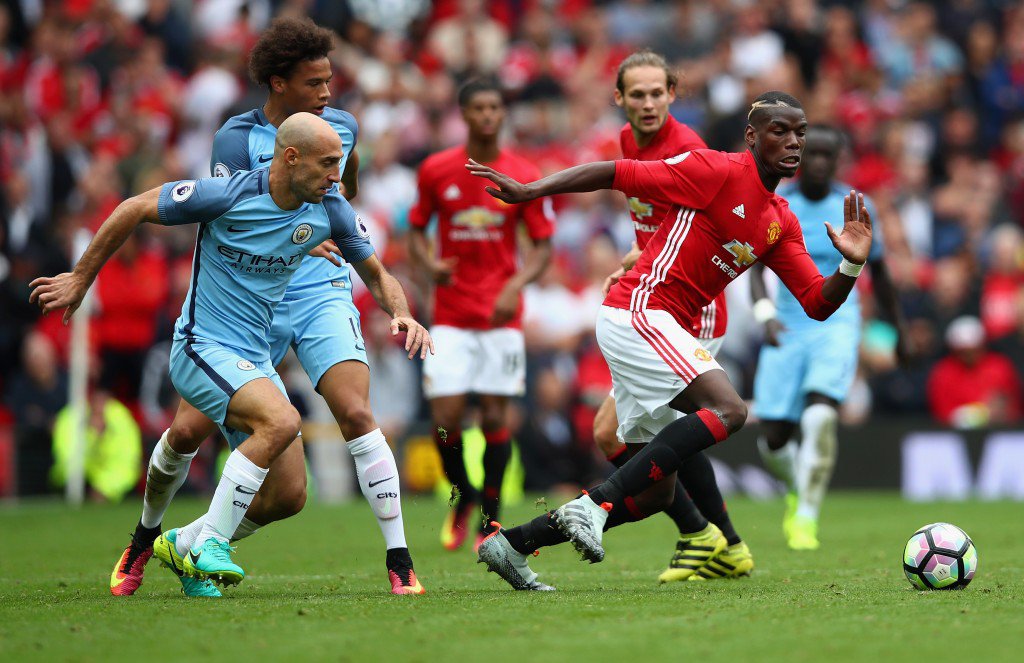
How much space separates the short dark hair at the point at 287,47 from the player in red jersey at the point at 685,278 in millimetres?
1539

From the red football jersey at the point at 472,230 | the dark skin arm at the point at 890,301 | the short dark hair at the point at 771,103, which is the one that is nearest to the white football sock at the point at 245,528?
the short dark hair at the point at 771,103

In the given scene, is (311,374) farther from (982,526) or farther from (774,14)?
(774,14)

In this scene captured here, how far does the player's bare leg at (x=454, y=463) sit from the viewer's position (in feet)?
34.3

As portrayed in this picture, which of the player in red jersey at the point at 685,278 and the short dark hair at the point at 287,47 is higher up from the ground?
the short dark hair at the point at 287,47

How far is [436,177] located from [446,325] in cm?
113

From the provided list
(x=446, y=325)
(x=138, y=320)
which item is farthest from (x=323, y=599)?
(x=138, y=320)

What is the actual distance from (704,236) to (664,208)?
2.24 ft

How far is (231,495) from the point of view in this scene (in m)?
6.79

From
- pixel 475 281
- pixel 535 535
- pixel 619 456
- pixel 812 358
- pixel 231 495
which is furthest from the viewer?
pixel 475 281

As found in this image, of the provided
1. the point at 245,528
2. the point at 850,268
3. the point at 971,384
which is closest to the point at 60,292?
the point at 245,528

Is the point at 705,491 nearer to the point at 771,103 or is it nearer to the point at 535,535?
the point at 535,535

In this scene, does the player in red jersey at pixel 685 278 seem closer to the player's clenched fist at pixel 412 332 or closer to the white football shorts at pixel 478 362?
the player's clenched fist at pixel 412 332

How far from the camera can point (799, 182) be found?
11000mm

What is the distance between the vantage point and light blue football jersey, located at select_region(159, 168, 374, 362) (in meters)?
6.86
